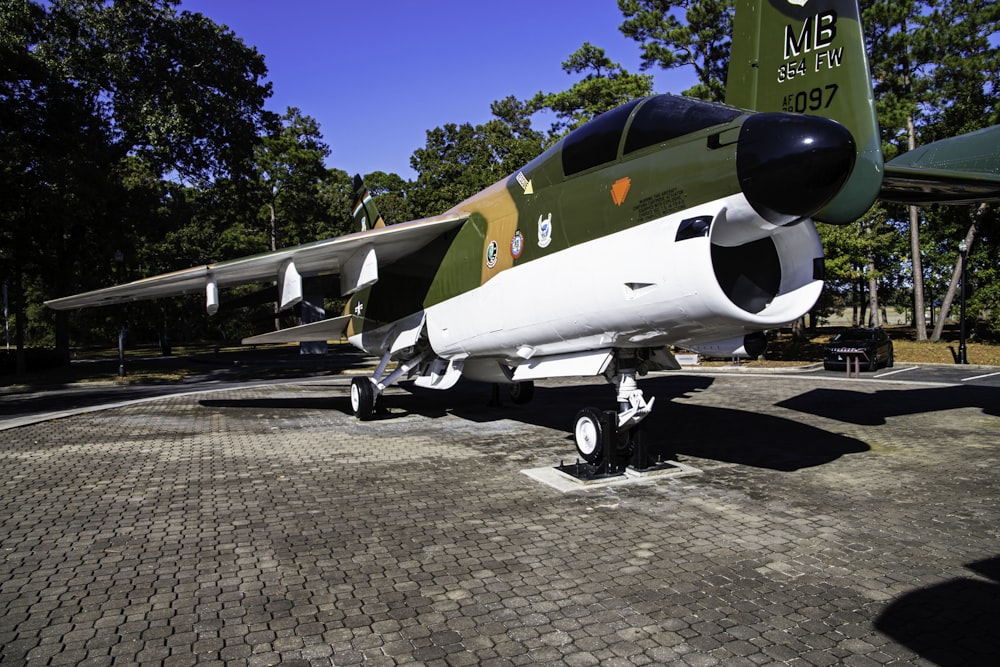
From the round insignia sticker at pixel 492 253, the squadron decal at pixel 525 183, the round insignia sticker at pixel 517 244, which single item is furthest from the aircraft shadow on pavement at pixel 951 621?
the round insignia sticker at pixel 492 253

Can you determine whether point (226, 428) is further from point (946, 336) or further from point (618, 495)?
point (946, 336)

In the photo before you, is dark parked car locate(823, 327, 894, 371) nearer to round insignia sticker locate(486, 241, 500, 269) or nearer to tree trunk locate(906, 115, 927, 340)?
tree trunk locate(906, 115, 927, 340)

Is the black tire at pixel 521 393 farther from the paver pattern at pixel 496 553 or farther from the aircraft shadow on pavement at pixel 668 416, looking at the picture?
the paver pattern at pixel 496 553

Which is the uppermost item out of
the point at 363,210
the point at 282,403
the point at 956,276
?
the point at 363,210

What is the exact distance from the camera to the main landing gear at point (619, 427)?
7.23 m

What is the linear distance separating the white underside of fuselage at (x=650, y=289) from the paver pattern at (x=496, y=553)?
175 centimetres

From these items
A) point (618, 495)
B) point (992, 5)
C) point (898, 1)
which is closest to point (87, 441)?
point (618, 495)

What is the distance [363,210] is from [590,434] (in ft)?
34.5

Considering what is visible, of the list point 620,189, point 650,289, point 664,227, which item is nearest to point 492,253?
point 620,189

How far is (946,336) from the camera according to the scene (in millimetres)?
35469

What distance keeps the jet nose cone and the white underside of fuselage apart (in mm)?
207

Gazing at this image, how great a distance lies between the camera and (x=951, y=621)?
3748 mm

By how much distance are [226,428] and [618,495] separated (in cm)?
831

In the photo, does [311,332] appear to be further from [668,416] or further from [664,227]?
[664,227]
